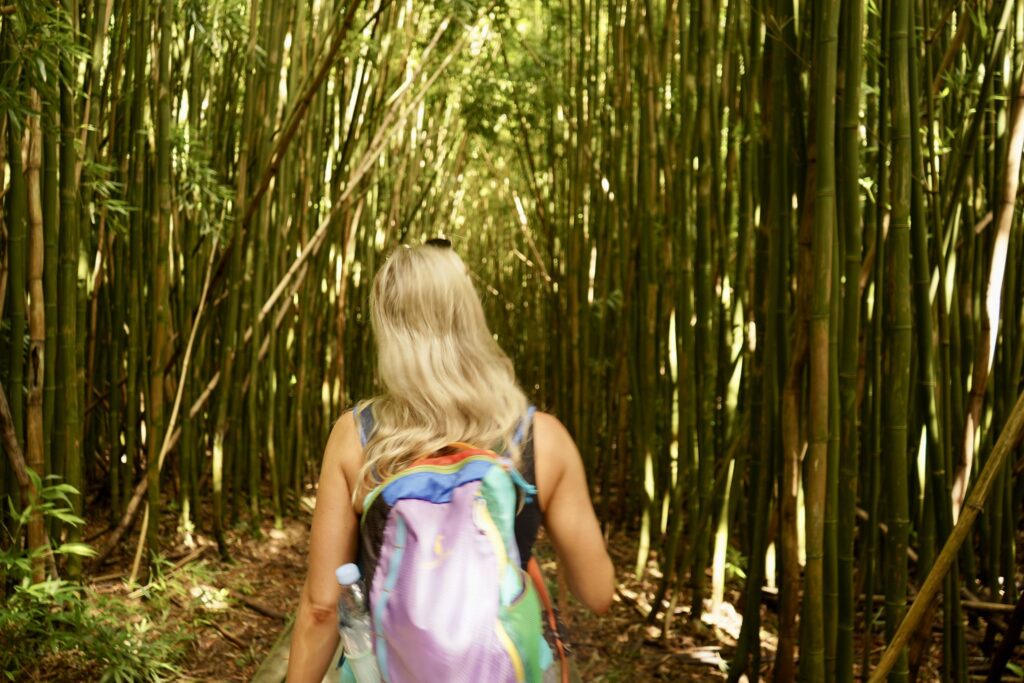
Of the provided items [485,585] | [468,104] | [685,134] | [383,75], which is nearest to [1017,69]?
[685,134]

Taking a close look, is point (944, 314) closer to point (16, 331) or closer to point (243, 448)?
point (16, 331)

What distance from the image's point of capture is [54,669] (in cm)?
230

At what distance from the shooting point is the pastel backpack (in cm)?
111

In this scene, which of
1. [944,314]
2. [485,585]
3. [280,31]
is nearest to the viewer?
[485,585]

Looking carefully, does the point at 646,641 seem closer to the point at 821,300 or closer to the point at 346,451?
the point at 821,300

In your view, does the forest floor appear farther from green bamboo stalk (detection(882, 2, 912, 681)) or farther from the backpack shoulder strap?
the backpack shoulder strap

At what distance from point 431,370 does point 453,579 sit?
28cm

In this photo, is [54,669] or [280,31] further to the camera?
Result: [280,31]

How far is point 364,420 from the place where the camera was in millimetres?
1315

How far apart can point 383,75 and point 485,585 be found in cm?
387

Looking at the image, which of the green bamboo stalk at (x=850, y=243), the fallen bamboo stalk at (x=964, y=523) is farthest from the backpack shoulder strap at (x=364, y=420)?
the green bamboo stalk at (x=850, y=243)

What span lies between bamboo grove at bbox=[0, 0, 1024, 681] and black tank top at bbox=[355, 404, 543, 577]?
1.66 ft

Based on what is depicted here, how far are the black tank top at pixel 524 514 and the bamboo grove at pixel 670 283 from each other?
0.51m

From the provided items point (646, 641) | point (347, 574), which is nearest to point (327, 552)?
point (347, 574)
